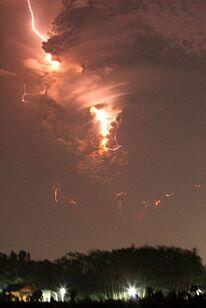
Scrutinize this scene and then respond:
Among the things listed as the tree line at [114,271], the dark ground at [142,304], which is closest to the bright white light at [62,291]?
the tree line at [114,271]

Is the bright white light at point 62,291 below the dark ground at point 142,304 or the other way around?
the other way around

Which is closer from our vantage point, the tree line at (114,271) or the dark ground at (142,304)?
the dark ground at (142,304)

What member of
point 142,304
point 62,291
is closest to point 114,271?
point 62,291

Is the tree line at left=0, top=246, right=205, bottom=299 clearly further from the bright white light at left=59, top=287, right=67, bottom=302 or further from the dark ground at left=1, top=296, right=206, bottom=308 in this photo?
the dark ground at left=1, top=296, right=206, bottom=308

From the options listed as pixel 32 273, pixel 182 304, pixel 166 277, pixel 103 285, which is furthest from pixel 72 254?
pixel 182 304

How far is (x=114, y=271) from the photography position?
43469mm

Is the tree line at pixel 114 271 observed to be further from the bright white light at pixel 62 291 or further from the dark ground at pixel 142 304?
the dark ground at pixel 142 304

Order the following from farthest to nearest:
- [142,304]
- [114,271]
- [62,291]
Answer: [62,291] → [114,271] → [142,304]

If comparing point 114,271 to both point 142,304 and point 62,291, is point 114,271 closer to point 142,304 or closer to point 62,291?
point 62,291

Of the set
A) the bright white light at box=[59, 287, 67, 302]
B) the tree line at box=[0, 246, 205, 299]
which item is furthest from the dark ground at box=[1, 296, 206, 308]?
the bright white light at box=[59, 287, 67, 302]

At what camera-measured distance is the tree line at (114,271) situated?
40812mm

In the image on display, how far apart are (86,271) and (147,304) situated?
30.8 meters

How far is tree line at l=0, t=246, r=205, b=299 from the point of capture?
134 feet

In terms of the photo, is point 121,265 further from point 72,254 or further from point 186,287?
point 72,254
